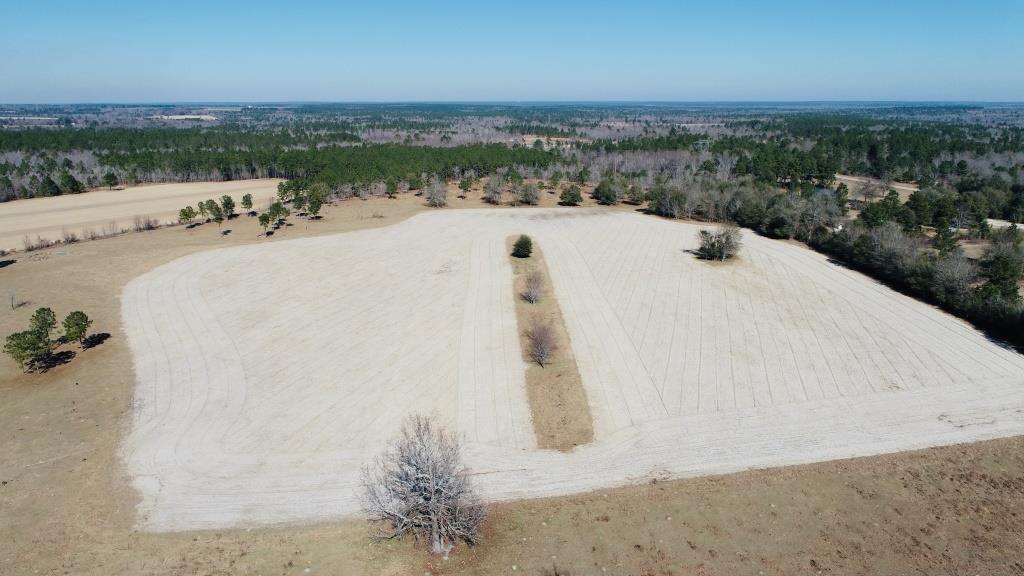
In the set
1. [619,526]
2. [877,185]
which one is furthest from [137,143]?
[877,185]

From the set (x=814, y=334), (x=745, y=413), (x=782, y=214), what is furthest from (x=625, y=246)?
(x=745, y=413)

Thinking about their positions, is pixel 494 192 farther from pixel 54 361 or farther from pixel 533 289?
pixel 54 361

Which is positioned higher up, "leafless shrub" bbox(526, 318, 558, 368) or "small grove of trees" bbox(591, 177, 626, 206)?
"small grove of trees" bbox(591, 177, 626, 206)

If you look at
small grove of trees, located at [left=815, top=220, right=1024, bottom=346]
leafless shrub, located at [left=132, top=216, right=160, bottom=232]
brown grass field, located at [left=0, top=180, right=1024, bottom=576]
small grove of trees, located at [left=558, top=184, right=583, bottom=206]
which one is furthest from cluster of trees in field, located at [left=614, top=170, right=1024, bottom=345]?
leafless shrub, located at [left=132, top=216, right=160, bottom=232]

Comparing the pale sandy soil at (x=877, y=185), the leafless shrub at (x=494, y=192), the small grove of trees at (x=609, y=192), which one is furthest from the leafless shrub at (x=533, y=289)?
the pale sandy soil at (x=877, y=185)

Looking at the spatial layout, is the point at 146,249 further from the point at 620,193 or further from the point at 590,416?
the point at 620,193

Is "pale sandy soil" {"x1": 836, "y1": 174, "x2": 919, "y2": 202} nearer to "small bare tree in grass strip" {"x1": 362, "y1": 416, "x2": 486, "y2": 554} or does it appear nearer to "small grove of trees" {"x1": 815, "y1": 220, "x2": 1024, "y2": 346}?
"small grove of trees" {"x1": 815, "y1": 220, "x2": 1024, "y2": 346}
